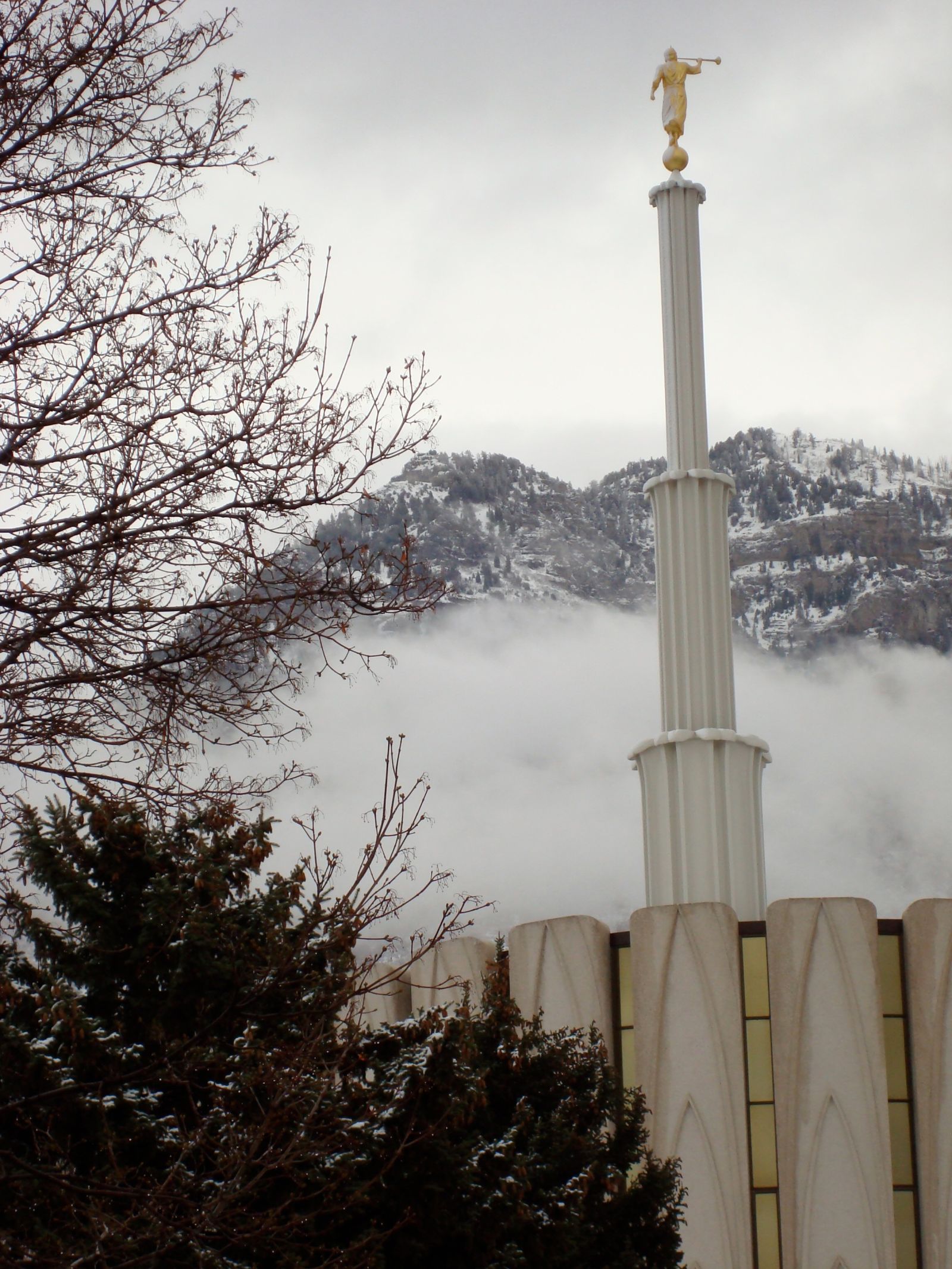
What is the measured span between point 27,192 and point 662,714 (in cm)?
1949

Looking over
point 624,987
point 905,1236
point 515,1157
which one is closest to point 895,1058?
point 905,1236

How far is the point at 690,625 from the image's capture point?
26469 millimetres

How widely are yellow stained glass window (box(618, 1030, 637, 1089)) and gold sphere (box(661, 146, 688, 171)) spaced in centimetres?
1598

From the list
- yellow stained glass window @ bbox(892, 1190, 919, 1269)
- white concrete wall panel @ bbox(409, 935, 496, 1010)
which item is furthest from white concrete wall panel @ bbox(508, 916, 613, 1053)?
yellow stained glass window @ bbox(892, 1190, 919, 1269)

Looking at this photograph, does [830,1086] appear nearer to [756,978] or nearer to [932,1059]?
[932,1059]

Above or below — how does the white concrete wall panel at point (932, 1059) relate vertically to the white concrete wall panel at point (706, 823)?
below

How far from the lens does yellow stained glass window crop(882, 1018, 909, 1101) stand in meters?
21.8

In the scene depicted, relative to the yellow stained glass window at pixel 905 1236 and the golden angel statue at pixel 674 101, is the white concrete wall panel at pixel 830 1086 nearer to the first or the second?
the yellow stained glass window at pixel 905 1236

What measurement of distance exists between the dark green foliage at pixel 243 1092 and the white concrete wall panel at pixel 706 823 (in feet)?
28.8

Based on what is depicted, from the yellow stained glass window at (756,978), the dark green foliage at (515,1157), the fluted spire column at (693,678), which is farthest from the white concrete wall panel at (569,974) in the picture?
the fluted spire column at (693,678)

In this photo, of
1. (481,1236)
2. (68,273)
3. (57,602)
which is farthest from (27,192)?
(481,1236)

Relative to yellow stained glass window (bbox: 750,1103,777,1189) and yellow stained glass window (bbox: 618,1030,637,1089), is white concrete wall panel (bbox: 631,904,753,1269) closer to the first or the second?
yellow stained glass window (bbox: 750,1103,777,1189)

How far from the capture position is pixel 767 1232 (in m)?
21.2

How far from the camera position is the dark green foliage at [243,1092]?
9227 millimetres
